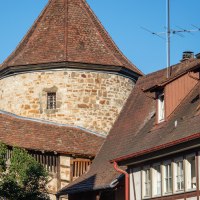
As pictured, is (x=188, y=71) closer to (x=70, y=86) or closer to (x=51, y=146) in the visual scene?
(x=51, y=146)

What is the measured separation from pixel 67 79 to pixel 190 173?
53.0 feet

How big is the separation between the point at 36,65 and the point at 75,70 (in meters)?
1.77

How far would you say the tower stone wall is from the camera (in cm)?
3919

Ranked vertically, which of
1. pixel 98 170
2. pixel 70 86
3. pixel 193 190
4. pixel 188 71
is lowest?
pixel 193 190

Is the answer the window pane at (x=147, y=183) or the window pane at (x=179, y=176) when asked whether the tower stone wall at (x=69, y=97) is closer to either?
the window pane at (x=147, y=183)

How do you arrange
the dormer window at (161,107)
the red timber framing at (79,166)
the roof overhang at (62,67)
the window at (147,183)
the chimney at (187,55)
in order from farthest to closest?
the roof overhang at (62,67)
the red timber framing at (79,166)
the chimney at (187,55)
the dormer window at (161,107)
the window at (147,183)

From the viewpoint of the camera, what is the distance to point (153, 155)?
25500 millimetres

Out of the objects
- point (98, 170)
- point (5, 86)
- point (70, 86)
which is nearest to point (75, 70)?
point (70, 86)

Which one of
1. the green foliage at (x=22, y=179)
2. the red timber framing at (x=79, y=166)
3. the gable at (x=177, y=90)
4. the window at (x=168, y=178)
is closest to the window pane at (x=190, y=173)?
the window at (x=168, y=178)

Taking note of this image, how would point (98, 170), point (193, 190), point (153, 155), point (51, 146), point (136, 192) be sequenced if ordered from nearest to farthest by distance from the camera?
1. point (193, 190)
2. point (153, 155)
3. point (136, 192)
4. point (98, 170)
5. point (51, 146)

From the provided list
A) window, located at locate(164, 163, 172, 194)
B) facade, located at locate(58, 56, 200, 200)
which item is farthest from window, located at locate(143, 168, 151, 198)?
window, located at locate(164, 163, 172, 194)

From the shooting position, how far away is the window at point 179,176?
24.4 m

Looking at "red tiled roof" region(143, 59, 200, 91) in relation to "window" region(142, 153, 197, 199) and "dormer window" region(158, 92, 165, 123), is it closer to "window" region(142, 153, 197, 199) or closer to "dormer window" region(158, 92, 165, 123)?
"dormer window" region(158, 92, 165, 123)

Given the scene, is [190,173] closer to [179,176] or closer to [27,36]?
[179,176]
